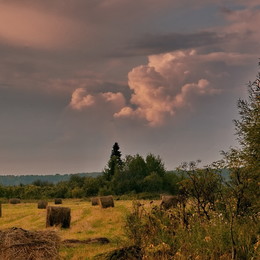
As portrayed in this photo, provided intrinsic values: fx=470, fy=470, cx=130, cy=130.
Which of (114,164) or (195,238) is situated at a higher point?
(114,164)

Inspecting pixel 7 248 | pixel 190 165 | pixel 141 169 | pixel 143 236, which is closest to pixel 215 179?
pixel 190 165

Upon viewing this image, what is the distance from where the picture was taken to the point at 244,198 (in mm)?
16469

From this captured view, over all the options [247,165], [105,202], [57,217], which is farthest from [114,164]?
[247,165]

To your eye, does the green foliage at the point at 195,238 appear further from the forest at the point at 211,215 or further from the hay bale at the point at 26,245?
Result: the hay bale at the point at 26,245

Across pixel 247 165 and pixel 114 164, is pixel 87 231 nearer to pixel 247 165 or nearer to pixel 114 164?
pixel 247 165

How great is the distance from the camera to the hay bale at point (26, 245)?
43.5 feet

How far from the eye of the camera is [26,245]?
13.4m

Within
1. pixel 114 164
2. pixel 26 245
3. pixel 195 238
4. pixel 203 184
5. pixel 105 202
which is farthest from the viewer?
pixel 114 164

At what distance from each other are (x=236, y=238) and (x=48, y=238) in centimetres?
555

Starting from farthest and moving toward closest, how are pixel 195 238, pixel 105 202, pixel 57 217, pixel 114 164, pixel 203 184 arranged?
pixel 114 164, pixel 105 202, pixel 57 217, pixel 203 184, pixel 195 238

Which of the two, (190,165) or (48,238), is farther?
(190,165)

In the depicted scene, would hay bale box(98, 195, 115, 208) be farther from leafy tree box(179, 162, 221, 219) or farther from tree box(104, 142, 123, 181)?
tree box(104, 142, 123, 181)

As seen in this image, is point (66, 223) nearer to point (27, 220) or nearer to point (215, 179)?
point (27, 220)

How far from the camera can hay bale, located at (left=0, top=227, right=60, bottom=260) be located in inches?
522
